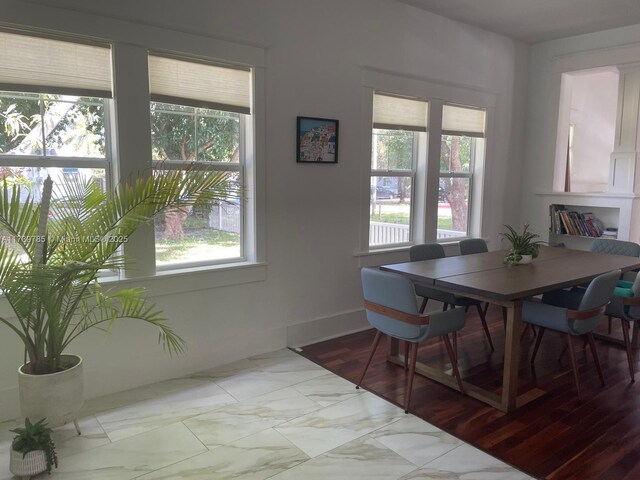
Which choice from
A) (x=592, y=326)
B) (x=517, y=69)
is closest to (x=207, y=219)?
(x=592, y=326)

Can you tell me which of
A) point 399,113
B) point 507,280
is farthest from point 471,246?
point 399,113

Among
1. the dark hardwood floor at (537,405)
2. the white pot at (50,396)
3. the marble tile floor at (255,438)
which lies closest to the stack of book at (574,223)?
the dark hardwood floor at (537,405)

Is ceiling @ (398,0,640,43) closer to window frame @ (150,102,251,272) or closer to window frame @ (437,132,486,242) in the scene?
window frame @ (437,132,486,242)

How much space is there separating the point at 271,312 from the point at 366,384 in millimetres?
984

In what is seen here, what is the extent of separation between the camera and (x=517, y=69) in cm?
552

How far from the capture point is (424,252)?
13.2 ft

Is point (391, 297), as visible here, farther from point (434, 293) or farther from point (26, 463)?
point (26, 463)

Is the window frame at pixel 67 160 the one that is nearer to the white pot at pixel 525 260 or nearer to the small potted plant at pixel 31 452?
the small potted plant at pixel 31 452

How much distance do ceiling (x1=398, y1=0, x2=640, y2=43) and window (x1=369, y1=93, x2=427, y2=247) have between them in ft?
3.00

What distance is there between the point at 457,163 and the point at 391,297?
280cm

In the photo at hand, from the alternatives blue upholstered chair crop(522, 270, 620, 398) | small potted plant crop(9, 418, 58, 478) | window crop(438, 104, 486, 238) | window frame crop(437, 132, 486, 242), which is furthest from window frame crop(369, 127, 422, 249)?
small potted plant crop(9, 418, 58, 478)

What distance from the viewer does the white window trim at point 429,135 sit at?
4.23 meters

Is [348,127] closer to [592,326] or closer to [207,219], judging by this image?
[207,219]

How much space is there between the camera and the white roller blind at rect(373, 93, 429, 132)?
4332 mm
